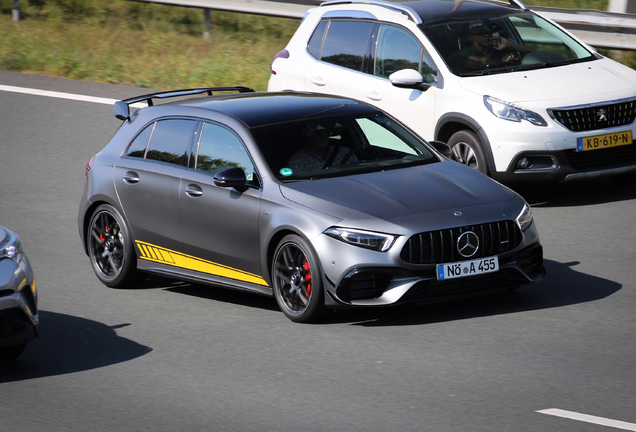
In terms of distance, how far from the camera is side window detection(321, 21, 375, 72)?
11.7 meters

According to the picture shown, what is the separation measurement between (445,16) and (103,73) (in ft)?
25.2

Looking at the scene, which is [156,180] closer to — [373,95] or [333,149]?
[333,149]

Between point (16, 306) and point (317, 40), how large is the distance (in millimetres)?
6705

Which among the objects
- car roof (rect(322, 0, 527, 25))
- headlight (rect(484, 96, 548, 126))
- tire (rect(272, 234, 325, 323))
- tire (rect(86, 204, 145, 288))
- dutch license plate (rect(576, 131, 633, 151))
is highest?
car roof (rect(322, 0, 527, 25))

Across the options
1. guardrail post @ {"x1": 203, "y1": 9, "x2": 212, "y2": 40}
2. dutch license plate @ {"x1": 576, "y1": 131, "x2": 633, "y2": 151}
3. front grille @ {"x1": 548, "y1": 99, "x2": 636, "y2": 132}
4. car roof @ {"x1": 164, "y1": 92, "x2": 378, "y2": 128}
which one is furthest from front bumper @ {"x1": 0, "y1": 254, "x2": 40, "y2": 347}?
guardrail post @ {"x1": 203, "y1": 9, "x2": 212, "y2": 40}

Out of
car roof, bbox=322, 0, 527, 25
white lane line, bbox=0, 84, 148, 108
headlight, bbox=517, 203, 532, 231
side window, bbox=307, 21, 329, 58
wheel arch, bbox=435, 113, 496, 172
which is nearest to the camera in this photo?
headlight, bbox=517, 203, 532, 231

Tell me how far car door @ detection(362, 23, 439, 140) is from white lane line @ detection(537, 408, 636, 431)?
5.65m

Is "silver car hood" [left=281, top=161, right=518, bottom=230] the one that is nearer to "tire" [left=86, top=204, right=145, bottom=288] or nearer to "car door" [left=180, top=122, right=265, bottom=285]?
"car door" [left=180, top=122, right=265, bottom=285]

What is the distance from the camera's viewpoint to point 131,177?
8.69 m

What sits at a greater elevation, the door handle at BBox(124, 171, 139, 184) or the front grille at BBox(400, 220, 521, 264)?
the front grille at BBox(400, 220, 521, 264)

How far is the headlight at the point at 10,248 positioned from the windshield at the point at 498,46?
557 centimetres

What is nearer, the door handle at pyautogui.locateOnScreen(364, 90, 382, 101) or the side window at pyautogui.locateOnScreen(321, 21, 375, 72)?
the door handle at pyautogui.locateOnScreen(364, 90, 382, 101)

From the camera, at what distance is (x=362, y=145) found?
8.17 metres

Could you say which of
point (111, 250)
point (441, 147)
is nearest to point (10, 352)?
point (111, 250)
